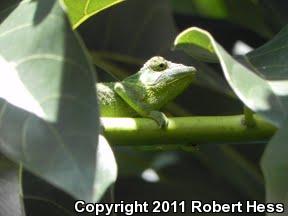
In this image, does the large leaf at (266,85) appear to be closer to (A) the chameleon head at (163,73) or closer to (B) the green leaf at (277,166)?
(B) the green leaf at (277,166)

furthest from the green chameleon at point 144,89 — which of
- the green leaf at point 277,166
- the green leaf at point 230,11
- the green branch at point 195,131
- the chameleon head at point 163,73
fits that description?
the green leaf at point 277,166

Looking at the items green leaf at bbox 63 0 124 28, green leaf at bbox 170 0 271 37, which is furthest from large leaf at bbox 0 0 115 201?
green leaf at bbox 170 0 271 37

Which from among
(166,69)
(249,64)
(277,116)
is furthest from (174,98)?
(277,116)

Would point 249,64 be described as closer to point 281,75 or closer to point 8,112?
point 281,75

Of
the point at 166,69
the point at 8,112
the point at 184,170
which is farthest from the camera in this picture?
the point at 184,170

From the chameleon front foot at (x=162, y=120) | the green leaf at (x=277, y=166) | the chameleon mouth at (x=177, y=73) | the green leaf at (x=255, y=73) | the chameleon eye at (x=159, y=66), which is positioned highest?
the chameleon eye at (x=159, y=66)

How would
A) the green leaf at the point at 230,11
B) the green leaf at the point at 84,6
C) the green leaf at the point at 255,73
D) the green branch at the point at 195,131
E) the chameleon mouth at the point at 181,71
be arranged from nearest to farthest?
the green leaf at the point at 255,73 < the green branch at the point at 195,131 < the green leaf at the point at 84,6 < the chameleon mouth at the point at 181,71 < the green leaf at the point at 230,11

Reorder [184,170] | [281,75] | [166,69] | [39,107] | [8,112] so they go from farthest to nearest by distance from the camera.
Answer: [184,170] → [166,69] → [281,75] → [8,112] → [39,107]
